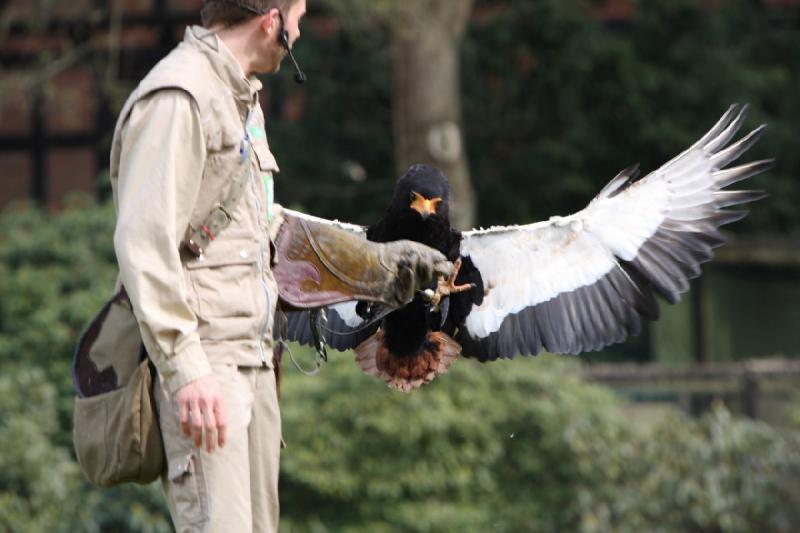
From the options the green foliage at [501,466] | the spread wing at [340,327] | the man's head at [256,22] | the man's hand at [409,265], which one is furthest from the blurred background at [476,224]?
the man's head at [256,22]

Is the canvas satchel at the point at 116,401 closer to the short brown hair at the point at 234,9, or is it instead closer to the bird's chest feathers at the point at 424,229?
the short brown hair at the point at 234,9

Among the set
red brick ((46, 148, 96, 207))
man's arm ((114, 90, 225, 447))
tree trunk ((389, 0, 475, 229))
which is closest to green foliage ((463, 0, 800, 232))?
tree trunk ((389, 0, 475, 229))

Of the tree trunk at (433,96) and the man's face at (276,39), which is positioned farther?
the tree trunk at (433,96)

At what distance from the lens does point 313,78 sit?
35.7 feet

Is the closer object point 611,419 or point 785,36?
point 611,419

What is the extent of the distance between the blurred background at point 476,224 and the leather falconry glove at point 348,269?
326cm

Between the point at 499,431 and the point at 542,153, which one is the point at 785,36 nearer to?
the point at 542,153

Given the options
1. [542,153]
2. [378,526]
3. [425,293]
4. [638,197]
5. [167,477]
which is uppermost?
[542,153]

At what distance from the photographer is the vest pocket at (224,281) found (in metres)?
2.88

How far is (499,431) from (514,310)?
2826mm

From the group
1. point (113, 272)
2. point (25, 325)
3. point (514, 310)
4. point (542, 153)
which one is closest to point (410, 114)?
point (542, 153)

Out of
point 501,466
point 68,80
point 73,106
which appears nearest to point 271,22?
point 501,466

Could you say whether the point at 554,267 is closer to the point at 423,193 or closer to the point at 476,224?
the point at 423,193

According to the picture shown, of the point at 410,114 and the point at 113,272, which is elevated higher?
the point at 410,114
